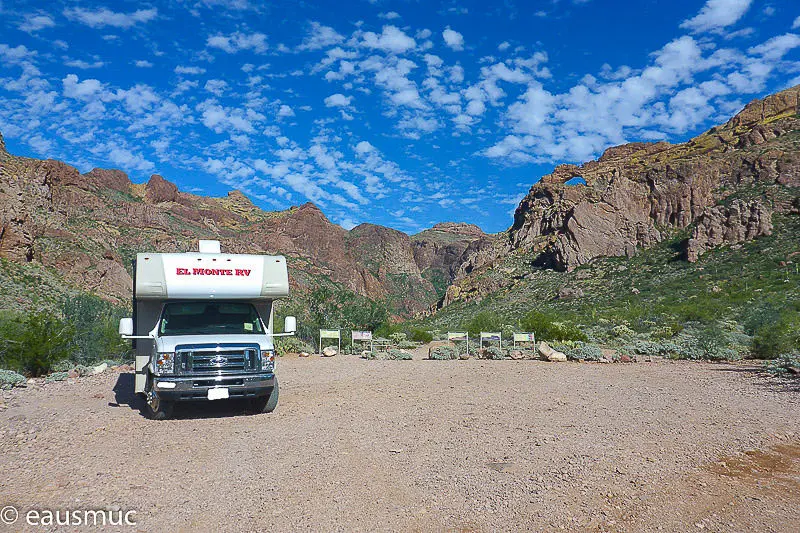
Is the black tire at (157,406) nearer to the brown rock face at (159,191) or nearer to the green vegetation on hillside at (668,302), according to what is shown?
the green vegetation on hillside at (668,302)

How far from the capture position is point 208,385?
8.91 metres

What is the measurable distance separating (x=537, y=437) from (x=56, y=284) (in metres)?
42.9

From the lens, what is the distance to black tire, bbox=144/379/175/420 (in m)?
9.18

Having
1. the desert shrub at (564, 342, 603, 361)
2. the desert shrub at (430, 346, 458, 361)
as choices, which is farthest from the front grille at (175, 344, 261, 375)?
the desert shrub at (564, 342, 603, 361)

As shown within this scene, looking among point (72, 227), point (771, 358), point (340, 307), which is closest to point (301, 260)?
point (72, 227)

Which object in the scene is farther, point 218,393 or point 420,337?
point 420,337

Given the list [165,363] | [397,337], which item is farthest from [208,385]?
[397,337]

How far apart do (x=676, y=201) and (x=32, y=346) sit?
2377 inches

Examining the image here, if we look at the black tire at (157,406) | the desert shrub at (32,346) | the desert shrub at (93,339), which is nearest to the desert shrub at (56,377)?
the desert shrub at (32,346)

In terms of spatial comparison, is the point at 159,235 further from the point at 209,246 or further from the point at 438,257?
the point at 438,257

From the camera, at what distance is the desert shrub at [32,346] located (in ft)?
49.0

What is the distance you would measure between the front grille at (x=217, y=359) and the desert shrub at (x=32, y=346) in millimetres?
8606

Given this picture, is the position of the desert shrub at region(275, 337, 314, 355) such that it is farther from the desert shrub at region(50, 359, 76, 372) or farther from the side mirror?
the side mirror

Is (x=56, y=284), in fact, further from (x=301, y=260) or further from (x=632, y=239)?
(x=301, y=260)
